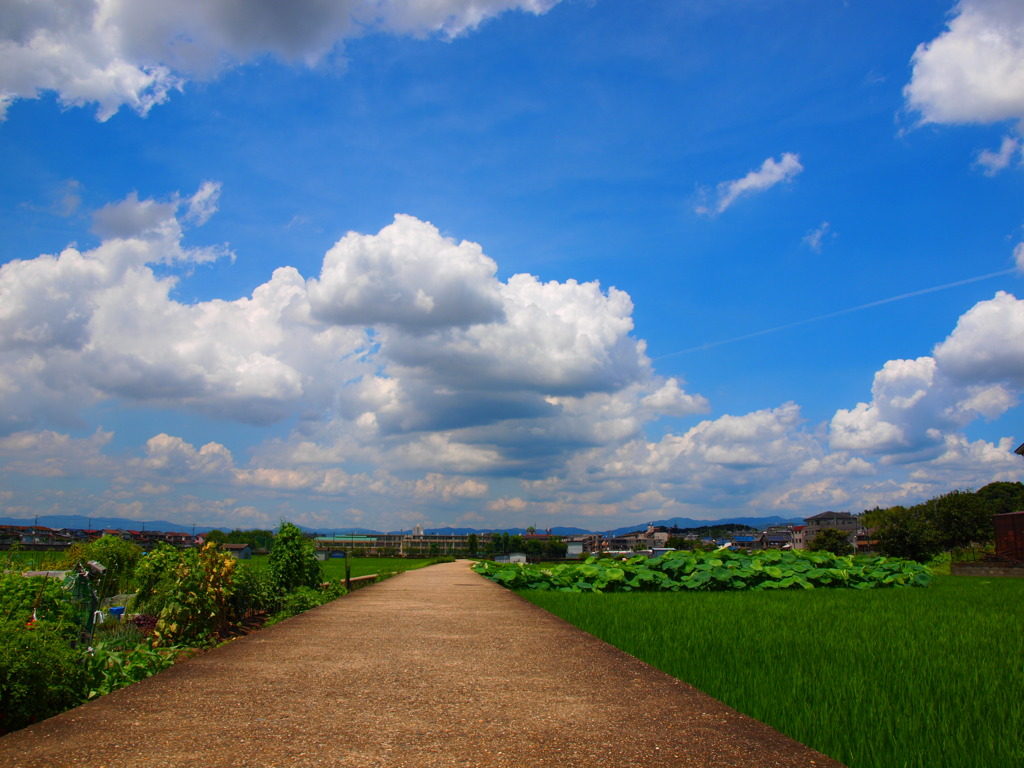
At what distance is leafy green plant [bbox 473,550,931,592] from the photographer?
1362 cm

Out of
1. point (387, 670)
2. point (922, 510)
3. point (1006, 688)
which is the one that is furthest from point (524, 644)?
point (922, 510)

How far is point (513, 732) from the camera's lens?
296cm

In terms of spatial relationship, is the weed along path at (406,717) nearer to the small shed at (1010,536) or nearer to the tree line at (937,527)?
the small shed at (1010,536)

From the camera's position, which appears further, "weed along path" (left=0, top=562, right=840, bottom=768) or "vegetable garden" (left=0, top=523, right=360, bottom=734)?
"vegetable garden" (left=0, top=523, right=360, bottom=734)

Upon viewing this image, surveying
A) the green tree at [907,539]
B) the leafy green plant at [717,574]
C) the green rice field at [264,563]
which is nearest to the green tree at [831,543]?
the green tree at [907,539]

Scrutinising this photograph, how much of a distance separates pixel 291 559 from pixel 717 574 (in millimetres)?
8934

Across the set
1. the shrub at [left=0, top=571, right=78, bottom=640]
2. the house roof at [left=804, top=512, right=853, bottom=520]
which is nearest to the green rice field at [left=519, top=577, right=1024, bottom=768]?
the shrub at [left=0, top=571, right=78, bottom=640]

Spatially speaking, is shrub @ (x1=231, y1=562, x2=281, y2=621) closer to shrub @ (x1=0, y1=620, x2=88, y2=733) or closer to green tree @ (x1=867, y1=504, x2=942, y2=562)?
shrub @ (x1=0, y1=620, x2=88, y2=733)

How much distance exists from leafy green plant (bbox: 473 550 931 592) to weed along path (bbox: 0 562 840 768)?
29.5 ft

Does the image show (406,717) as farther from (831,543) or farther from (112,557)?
(831,543)

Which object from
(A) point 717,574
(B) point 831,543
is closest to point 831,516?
(B) point 831,543

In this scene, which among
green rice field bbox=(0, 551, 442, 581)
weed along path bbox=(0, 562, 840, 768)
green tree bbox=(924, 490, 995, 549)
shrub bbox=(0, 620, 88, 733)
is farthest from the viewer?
green tree bbox=(924, 490, 995, 549)

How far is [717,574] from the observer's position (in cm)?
1360

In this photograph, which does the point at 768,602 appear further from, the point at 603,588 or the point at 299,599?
the point at 299,599
